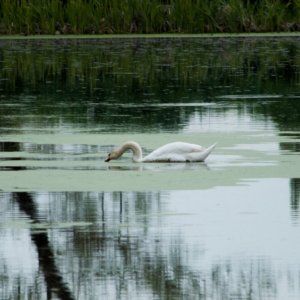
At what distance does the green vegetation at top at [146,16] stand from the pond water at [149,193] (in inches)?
455

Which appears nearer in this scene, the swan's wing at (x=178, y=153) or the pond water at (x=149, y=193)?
the pond water at (x=149, y=193)

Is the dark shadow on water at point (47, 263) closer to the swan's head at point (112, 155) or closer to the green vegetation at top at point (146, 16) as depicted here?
the swan's head at point (112, 155)

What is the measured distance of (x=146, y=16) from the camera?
32.7 meters

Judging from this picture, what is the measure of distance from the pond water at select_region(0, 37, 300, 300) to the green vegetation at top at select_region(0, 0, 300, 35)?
37.9 ft

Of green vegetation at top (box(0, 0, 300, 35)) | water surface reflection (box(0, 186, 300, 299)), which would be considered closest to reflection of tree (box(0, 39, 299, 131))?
green vegetation at top (box(0, 0, 300, 35))

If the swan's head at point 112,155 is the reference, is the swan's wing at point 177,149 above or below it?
above

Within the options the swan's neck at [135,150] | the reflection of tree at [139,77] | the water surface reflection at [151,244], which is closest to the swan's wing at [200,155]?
the swan's neck at [135,150]

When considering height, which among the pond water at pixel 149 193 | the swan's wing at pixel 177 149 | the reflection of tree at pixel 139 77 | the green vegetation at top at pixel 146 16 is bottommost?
the reflection of tree at pixel 139 77

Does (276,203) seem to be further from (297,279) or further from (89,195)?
(297,279)

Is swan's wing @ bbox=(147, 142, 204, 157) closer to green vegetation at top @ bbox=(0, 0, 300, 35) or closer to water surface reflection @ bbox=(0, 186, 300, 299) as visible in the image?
water surface reflection @ bbox=(0, 186, 300, 299)

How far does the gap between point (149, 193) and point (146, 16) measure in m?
23.4

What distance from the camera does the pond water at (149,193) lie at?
6.77 metres

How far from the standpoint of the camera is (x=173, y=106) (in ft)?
56.0

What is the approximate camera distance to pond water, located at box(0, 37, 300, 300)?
6.77 meters
